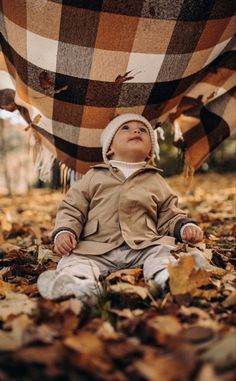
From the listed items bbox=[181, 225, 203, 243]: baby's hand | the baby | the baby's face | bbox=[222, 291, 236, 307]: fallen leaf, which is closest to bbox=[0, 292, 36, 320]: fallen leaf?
the baby

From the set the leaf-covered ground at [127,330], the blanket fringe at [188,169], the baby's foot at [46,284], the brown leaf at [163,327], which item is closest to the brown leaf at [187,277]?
the leaf-covered ground at [127,330]

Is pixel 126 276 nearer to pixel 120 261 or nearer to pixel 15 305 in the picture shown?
pixel 120 261

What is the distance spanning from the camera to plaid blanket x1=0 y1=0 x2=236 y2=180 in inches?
93.4

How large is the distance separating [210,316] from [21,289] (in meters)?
0.81

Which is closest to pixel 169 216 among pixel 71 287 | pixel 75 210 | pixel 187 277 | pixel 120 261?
pixel 120 261

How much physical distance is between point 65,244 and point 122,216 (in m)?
0.31

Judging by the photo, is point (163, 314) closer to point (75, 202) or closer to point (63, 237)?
point (63, 237)

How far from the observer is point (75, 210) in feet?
7.38

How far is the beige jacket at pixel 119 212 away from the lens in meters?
2.14

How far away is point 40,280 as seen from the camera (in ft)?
5.60

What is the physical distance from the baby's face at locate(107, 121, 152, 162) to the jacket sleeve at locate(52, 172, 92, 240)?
7.6 inches

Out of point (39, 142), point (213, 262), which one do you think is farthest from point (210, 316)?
Result: point (39, 142)

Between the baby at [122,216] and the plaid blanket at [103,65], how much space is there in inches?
9.7

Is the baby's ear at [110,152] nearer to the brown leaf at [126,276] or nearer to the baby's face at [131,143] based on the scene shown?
the baby's face at [131,143]
